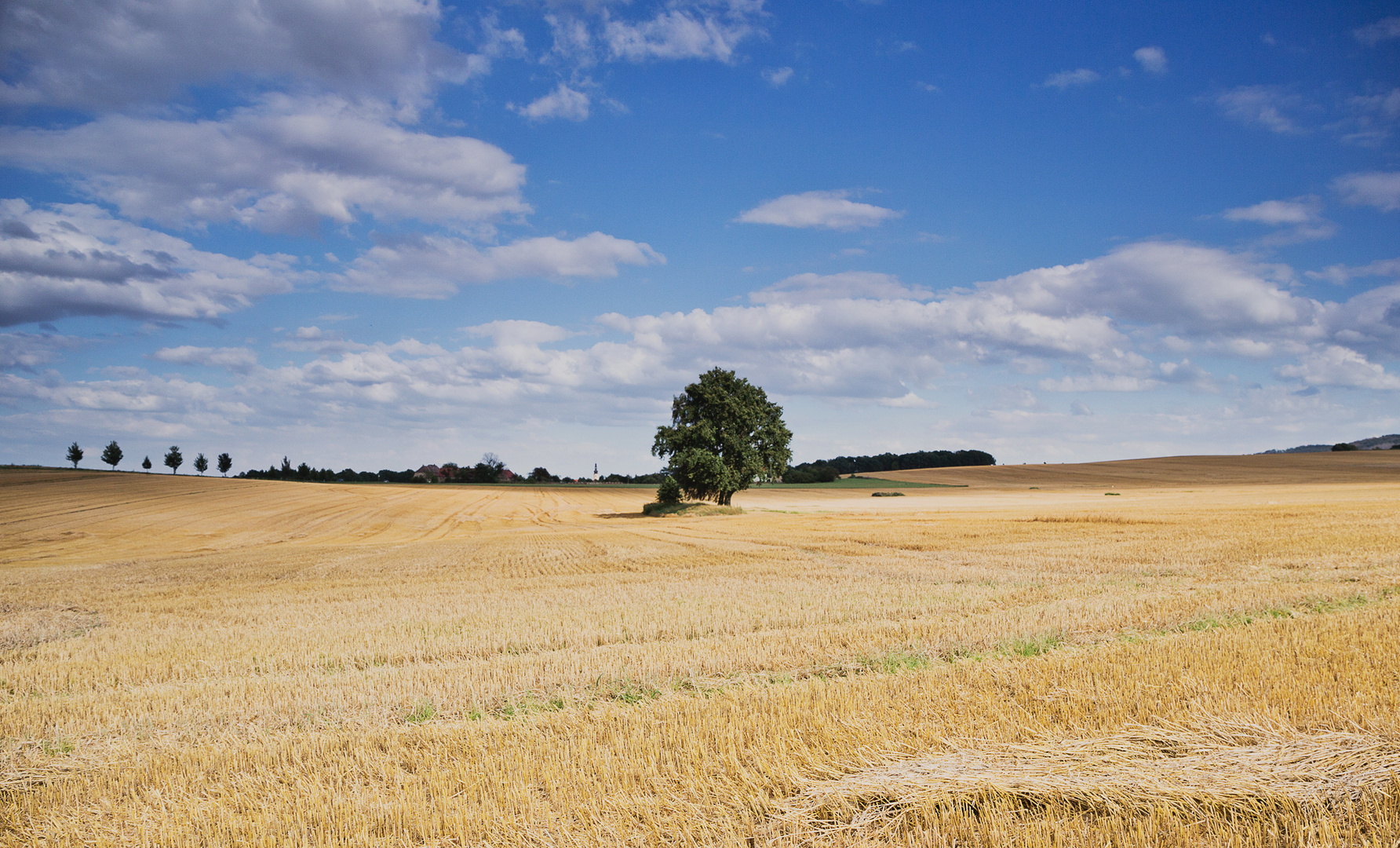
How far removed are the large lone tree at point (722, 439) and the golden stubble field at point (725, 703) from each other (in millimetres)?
33197

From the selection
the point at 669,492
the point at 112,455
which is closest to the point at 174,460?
the point at 112,455

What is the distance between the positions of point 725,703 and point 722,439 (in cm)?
5129

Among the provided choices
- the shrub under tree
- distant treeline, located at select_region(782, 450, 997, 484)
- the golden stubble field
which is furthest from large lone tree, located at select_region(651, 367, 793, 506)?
distant treeline, located at select_region(782, 450, 997, 484)

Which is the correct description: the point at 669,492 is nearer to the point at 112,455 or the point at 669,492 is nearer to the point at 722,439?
the point at 722,439

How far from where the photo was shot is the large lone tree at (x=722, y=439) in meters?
55.4

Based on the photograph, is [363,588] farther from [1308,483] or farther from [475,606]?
[1308,483]

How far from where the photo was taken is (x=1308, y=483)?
7162 cm

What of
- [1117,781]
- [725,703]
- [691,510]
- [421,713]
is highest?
[1117,781]

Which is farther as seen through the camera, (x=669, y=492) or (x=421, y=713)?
(x=669, y=492)

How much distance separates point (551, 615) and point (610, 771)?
331 inches

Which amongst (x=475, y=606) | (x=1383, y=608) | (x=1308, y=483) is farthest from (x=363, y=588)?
(x=1308, y=483)

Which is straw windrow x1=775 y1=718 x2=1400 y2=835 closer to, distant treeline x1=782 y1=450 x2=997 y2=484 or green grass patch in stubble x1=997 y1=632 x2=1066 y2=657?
green grass patch in stubble x1=997 y1=632 x2=1066 y2=657

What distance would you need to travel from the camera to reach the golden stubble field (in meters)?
4.95

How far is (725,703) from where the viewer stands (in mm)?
7316
